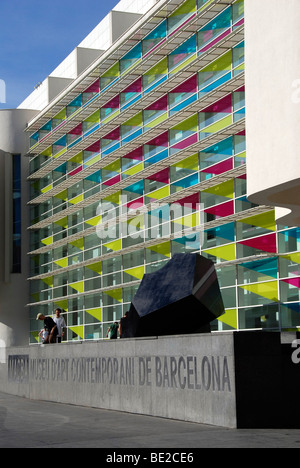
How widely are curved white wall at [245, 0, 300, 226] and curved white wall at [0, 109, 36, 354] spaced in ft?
115

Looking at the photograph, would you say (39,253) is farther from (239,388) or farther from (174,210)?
(239,388)

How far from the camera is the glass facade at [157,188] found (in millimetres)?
28391

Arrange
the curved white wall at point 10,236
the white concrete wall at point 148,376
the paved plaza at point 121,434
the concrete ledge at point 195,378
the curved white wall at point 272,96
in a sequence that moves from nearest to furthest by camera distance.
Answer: the paved plaza at point 121,434, the concrete ledge at point 195,378, the white concrete wall at point 148,376, the curved white wall at point 272,96, the curved white wall at point 10,236

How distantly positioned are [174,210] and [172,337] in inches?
844

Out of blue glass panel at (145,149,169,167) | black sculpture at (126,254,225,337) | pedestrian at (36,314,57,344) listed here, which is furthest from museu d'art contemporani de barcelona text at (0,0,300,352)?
pedestrian at (36,314,57,344)

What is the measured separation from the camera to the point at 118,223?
3900cm

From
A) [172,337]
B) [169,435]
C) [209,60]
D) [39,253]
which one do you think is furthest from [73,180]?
[169,435]

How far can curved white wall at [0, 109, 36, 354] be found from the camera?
50094 millimetres

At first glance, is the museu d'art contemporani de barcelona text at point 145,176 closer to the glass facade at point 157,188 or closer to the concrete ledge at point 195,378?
the glass facade at point 157,188

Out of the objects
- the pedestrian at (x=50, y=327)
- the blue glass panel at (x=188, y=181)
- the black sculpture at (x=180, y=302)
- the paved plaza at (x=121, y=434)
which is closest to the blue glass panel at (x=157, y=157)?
the blue glass panel at (x=188, y=181)

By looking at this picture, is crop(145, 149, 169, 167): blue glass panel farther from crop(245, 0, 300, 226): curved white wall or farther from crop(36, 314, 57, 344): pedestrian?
crop(245, 0, 300, 226): curved white wall

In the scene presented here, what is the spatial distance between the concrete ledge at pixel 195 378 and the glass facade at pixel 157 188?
1208 centimetres

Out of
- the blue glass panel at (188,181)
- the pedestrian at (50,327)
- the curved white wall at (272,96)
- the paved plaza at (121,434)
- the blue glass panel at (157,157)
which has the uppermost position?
the blue glass panel at (157,157)

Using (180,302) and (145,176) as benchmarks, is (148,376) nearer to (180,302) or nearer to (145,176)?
(180,302)
